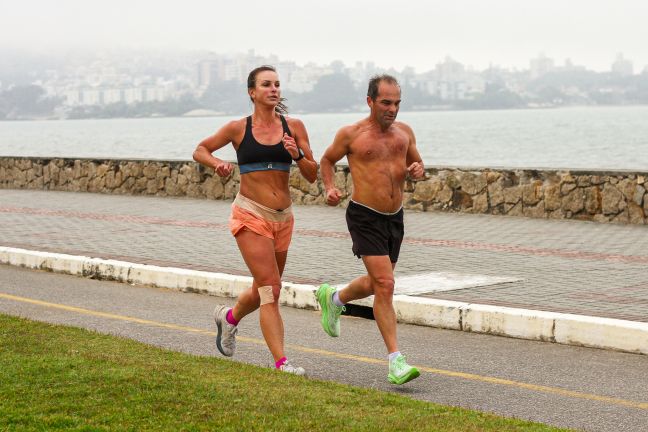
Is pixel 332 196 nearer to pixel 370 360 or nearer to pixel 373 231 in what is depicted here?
pixel 373 231

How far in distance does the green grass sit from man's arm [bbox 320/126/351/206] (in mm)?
1147

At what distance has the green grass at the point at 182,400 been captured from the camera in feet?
19.0

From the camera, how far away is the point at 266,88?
7543 mm

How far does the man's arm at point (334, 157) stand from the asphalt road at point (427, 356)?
1.11 meters

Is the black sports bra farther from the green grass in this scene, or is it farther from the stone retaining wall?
the stone retaining wall

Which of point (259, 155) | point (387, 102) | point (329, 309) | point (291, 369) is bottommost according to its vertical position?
Answer: point (291, 369)

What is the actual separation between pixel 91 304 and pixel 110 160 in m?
15.3

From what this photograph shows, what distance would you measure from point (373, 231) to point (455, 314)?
6.95 feet

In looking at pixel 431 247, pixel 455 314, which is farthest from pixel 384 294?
pixel 431 247

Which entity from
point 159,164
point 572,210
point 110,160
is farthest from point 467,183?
point 110,160

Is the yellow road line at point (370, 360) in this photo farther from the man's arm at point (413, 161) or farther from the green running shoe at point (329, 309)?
the man's arm at point (413, 161)

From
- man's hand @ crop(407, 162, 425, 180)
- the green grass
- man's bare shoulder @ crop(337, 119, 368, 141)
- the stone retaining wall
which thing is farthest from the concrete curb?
the stone retaining wall

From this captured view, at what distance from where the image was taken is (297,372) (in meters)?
7.34

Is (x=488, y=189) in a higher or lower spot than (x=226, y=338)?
lower
